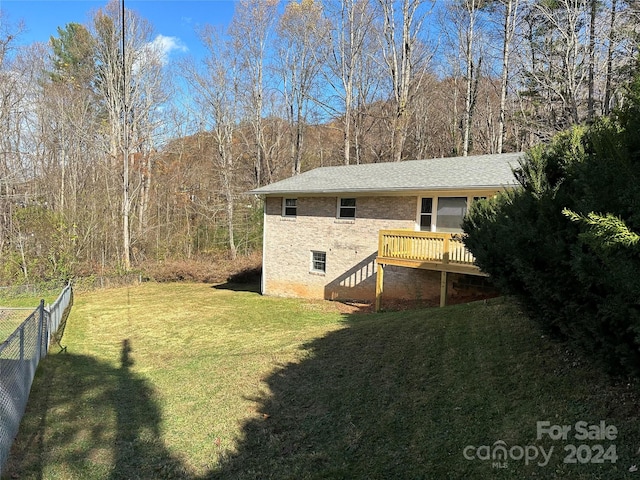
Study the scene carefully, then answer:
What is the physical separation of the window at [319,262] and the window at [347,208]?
175cm

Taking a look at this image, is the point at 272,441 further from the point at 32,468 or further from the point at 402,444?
the point at 32,468

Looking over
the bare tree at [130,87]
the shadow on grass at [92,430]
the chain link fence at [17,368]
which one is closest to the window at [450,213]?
the shadow on grass at [92,430]

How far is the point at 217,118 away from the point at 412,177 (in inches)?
649

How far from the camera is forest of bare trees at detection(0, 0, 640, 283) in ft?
65.3

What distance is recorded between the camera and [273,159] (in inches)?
1089

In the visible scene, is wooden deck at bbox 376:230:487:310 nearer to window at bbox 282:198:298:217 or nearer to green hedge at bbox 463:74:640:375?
window at bbox 282:198:298:217

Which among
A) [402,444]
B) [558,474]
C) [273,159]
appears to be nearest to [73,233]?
[273,159]

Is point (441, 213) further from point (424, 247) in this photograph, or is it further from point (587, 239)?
point (587, 239)

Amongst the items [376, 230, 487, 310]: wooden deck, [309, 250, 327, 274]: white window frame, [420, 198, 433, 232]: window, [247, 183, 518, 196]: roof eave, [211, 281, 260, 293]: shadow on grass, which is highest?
[247, 183, 518, 196]: roof eave

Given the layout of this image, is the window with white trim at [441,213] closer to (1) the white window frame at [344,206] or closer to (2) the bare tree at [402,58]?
(1) the white window frame at [344,206]

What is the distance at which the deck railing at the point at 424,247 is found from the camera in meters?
11.1

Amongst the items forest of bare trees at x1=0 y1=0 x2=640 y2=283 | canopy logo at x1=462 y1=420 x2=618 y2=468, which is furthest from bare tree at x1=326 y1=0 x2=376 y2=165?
canopy logo at x1=462 y1=420 x2=618 y2=468

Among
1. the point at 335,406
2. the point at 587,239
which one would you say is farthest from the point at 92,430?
the point at 587,239

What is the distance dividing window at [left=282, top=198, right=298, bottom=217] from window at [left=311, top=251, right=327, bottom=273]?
1945 mm
